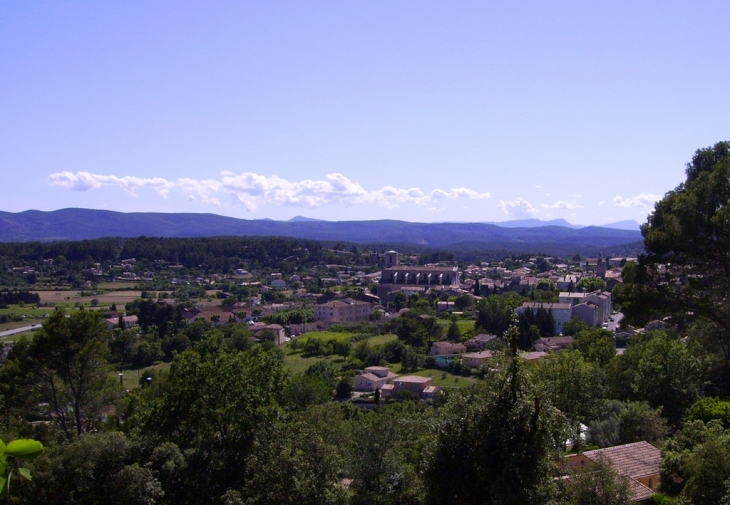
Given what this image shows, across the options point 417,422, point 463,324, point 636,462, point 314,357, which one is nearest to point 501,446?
point 417,422

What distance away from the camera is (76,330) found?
13.0 m

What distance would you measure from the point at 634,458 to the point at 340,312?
4312 cm

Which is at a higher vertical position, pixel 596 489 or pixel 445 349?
pixel 596 489

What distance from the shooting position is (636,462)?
37.7 ft

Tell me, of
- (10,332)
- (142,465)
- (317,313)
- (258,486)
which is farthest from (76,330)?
(317,313)

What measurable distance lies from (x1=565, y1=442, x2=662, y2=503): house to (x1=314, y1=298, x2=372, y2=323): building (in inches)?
1627

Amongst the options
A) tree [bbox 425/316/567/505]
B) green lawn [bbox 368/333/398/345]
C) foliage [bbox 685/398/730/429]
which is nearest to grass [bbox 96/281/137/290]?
green lawn [bbox 368/333/398/345]

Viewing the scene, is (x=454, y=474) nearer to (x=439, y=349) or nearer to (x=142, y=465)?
(x=142, y=465)

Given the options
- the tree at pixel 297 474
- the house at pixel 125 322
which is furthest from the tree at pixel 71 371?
the house at pixel 125 322

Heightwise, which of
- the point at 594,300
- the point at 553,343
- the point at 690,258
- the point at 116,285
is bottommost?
the point at 116,285

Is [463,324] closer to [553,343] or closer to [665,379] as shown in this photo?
[553,343]

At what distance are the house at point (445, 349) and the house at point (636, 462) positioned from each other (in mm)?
23523

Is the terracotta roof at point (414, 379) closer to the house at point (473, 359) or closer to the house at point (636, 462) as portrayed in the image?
the house at point (473, 359)

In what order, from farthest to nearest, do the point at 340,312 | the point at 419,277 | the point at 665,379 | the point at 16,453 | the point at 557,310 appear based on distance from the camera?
the point at 419,277 < the point at 340,312 < the point at 557,310 < the point at 665,379 < the point at 16,453
